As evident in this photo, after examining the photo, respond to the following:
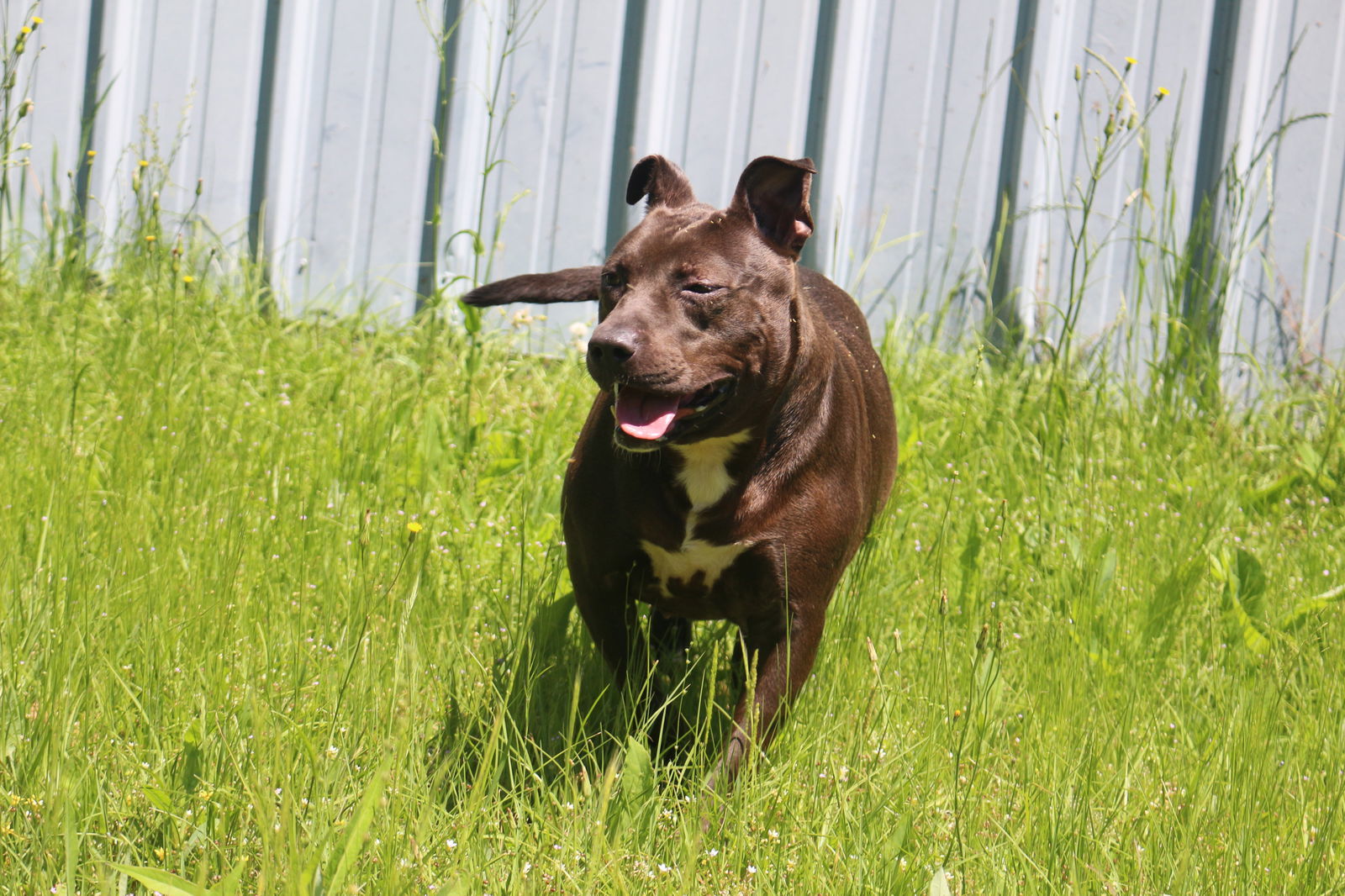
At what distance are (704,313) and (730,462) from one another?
36 centimetres

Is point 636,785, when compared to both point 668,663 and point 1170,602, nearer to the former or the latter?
point 668,663

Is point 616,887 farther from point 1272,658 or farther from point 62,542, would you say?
point 1272,658

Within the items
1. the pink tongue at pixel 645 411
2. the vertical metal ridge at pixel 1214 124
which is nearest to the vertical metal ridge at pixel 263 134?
the pink tongue at pixel 645 411

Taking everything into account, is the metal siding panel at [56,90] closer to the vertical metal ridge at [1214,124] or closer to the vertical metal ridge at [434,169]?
the vertical metal ridge at [434,169]

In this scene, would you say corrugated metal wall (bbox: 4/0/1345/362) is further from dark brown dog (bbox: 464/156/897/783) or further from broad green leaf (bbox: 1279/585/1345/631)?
dark brown dog (bbox: 464/156/897/783)

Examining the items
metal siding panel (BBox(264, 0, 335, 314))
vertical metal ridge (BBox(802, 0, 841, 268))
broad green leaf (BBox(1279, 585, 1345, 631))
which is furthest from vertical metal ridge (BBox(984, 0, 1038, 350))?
metal siding panel (BBox(264, 0, 335, 314))

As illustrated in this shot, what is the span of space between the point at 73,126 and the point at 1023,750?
4.96m

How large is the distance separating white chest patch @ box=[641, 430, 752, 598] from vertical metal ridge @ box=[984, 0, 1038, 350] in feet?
9.87

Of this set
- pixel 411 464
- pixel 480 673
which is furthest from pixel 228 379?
pixel 480 673

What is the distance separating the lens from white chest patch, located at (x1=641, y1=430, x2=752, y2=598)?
263cm

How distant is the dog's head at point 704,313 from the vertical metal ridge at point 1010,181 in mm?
2873

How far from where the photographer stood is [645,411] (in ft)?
8.04

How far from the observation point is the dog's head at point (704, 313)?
240 cm

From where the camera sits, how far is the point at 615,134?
5.37 metres
